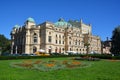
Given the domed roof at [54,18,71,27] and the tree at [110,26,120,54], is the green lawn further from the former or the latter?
the domed roof at [54,18,71,27]

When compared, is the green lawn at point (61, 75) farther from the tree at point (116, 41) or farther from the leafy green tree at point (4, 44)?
the leafy green tree at point (4, 44)

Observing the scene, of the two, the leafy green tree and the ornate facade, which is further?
the leafy green tree

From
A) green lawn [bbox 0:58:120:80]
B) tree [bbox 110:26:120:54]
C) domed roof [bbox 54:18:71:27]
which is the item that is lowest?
green lawn [bbox 0:58:120:80]

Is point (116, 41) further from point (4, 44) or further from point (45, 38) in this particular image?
point (4, 44)

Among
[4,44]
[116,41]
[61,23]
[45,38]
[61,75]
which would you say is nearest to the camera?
[61,75]

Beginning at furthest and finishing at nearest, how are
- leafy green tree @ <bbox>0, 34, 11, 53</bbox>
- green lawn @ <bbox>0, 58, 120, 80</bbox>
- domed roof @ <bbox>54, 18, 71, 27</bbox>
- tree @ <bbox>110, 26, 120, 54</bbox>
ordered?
domed roof @ <bbox>54, 18, 71, 27</bbox>
leafy green tree @ <bbox>0, 34, 11, 53</bbox>
tree @ <bbox>110, 26, 120, 54</bbox>
green lawn @ <bbox>0, 58, 120, 80</bbox>

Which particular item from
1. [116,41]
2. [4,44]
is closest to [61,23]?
[4,44]

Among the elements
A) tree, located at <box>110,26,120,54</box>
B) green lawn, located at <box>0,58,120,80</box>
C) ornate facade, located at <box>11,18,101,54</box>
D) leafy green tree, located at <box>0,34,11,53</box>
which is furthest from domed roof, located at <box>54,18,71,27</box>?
green lawn, located at <box>0,58,120,80</box>

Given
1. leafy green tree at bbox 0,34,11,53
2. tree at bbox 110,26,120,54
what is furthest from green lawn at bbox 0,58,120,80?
leafy green tree at bbox 0,34,11,53

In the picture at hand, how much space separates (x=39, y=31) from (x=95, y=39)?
49159 mm

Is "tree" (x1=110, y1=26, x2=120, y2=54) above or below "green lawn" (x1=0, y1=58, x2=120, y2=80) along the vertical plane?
above

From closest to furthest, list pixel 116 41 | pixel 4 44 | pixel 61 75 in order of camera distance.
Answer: pixel 61 75 → pixel 116 41 → pixel 4 44

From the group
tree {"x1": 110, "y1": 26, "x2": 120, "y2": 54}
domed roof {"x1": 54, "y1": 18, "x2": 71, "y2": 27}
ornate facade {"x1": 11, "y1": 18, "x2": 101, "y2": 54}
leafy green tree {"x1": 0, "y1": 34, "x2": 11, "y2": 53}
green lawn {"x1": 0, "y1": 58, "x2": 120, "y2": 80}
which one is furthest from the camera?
domed roof {"x1": 54, "y1": 18, "x2": 71, "y2": 27}

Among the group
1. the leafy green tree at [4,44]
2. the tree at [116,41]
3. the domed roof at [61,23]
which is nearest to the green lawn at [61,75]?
the tree at [116,41]
